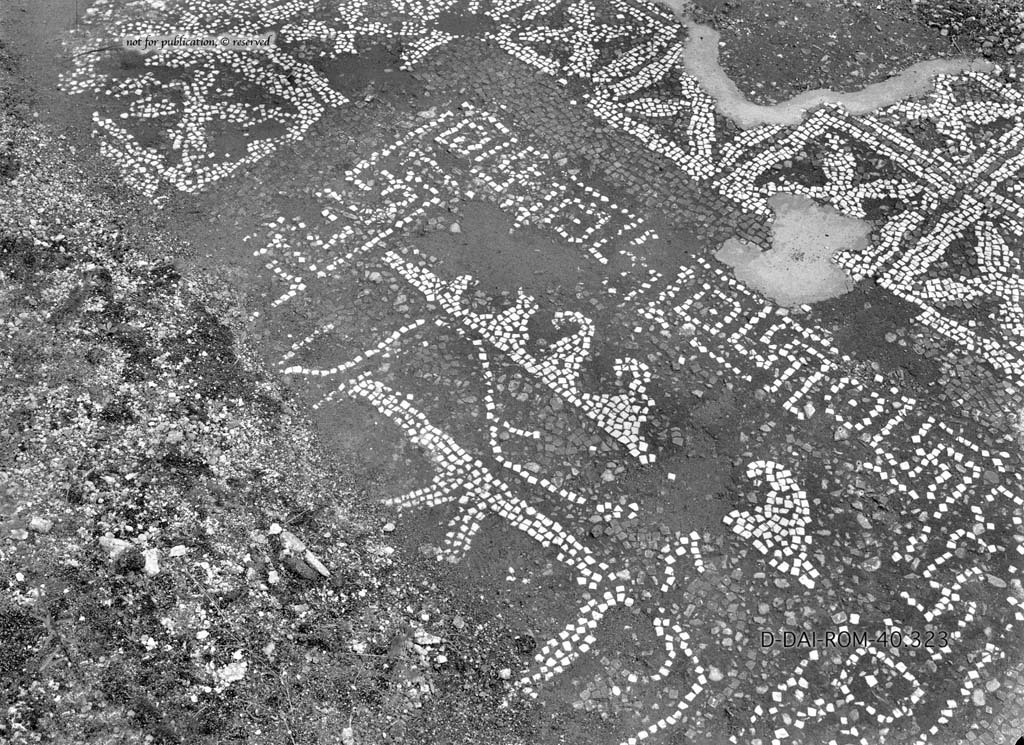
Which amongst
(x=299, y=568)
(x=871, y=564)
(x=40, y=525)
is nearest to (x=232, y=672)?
(x=299, y=568)

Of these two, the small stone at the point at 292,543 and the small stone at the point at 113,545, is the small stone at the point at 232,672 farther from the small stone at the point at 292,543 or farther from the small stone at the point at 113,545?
the small stone at the point at 113,545

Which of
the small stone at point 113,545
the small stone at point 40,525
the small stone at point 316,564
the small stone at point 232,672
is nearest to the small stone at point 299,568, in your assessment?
the small stone at point 316,564

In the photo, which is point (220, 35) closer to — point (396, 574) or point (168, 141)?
point (168, 141)

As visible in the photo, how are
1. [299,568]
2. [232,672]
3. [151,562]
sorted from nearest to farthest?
[232,672], [151,562], [299,568]

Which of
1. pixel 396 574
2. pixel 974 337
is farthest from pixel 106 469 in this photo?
pixel 974 337

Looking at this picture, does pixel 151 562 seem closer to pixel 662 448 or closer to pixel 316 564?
pixel 316 564
